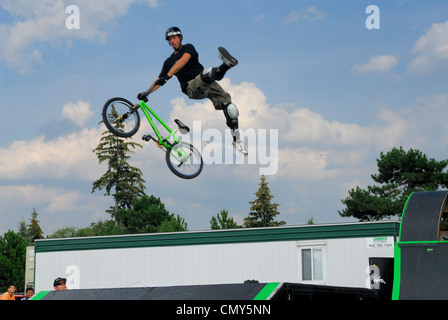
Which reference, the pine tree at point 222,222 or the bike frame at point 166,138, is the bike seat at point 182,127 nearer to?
the bike frame at point 166,138

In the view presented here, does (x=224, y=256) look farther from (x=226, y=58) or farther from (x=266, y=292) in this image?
(x=266, y=292)

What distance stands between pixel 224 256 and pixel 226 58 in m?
20.3

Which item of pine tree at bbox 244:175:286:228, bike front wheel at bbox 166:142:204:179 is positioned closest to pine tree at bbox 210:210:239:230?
pine tree at bbox 244:175:286:228

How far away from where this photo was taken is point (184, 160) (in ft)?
43.1

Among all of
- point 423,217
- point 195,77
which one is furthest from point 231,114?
point 423,217

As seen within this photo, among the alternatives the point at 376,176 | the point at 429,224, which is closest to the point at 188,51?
the point at 429,224

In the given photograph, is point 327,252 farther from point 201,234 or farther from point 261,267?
point 201,234

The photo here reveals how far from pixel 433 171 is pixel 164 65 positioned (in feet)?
171

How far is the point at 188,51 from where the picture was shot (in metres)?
11.4

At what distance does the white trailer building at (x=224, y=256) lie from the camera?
1079 inches

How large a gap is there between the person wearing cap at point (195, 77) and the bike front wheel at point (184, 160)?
1.30 m

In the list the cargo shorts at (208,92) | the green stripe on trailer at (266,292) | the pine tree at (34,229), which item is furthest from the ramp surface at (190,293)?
the pine tree at (34,229)

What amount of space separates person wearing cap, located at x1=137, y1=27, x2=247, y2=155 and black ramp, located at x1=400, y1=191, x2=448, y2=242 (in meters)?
3.31

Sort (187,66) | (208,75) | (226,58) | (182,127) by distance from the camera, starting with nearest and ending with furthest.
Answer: (226,58)
(208,75)
(187,66)
(182,127)
